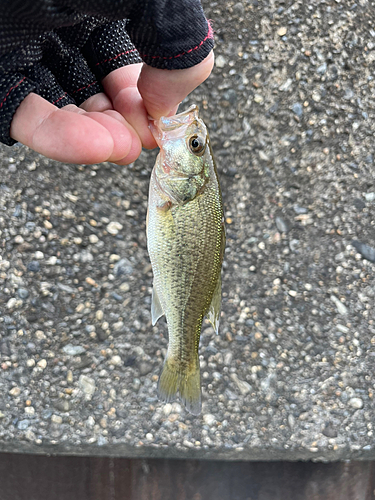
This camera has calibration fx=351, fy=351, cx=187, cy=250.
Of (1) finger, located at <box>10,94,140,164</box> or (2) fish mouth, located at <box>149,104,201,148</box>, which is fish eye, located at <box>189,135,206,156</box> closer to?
(2) fish mouth, located at <box>149,104,201,148</box>

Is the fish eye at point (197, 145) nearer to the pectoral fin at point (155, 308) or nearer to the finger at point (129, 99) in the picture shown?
the finger at point (129, 99)

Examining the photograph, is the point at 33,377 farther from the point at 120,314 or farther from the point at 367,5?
the point at 367,5

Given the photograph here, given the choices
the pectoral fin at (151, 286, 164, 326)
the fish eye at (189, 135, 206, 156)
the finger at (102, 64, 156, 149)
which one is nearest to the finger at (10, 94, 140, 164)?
the finger at (102, 64, 156, 149)

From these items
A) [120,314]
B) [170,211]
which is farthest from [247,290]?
[170,211]

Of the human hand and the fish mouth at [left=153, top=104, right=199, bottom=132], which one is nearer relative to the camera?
the human hand

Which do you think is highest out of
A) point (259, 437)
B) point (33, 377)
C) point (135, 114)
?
point (135, 114)

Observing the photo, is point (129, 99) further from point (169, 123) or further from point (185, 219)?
point (185, 219)

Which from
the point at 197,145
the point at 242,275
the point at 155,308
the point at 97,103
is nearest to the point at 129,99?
the point at 97,103
